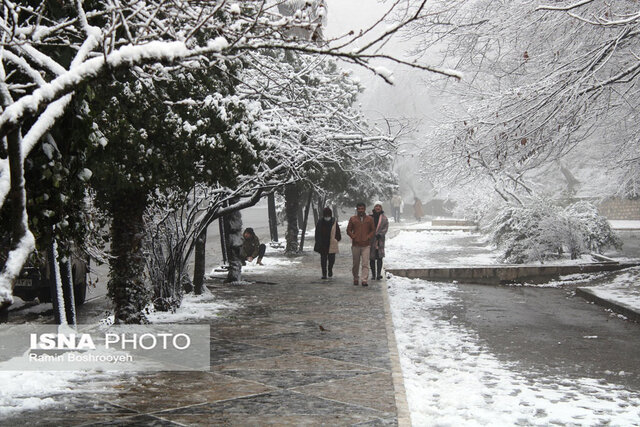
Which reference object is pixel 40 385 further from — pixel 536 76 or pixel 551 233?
pixel 551 233

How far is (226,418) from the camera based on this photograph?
18.8 ft

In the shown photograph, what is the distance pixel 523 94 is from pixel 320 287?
216 inches

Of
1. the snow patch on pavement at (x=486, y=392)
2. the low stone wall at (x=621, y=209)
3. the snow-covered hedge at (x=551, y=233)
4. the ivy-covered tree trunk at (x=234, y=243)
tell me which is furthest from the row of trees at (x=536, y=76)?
the low stone wall at (x=621, y=209)

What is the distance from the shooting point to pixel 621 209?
46000 mm

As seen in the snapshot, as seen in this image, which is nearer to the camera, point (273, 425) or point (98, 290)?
point (273, 425)

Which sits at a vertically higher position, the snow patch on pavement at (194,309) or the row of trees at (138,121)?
the row of trees at (138,121)

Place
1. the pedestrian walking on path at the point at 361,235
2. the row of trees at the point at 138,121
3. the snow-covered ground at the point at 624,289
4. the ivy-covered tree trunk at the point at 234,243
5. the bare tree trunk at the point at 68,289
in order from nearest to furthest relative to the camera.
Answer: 1. the row of trees at the point at 138,121
2. the bare tree trunk at the point at 68,289
3. the snow-covered ground at the point at 624,289
4. the pedestrian walking on path at the point at 361,235
5. the ivy-covered tree trunk at the point at 234,243

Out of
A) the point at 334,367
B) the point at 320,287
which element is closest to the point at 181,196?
the point at 334,367

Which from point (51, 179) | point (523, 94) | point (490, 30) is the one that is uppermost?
point (490, 30)

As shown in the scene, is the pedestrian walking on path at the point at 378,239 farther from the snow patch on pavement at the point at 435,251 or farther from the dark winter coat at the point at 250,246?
the dark winter coat at the point at 250,246

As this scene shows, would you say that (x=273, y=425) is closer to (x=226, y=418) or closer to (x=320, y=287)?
(x=226, y=418)

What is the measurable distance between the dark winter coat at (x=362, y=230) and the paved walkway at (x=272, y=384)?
3.70 metres

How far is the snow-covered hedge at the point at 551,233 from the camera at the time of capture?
19406 millimetres

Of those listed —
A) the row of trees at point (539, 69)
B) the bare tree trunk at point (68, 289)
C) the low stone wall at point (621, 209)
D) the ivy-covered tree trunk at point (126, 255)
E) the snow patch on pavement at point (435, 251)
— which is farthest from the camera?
the low stone wall at point (621, 209)
